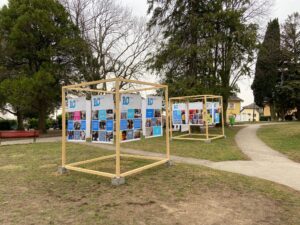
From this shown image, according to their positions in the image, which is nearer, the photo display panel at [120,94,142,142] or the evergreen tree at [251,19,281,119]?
the photo display panel at [120,94,142,142]

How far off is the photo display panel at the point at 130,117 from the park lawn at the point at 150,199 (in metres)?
1.03

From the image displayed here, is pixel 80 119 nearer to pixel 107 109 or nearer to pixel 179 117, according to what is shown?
pixel 107 109

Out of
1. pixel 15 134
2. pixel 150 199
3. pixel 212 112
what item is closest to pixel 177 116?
pixel 212 112

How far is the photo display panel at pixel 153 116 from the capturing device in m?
8.44

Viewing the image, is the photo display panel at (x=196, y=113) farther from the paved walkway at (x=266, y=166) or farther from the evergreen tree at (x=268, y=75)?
the evergreen tree at (x=268, y=75)

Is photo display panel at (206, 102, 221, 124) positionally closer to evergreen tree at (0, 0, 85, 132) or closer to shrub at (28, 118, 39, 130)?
evergreen tree at (0, 0, 85, 132)

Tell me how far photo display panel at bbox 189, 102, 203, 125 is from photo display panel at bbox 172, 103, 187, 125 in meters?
0.34

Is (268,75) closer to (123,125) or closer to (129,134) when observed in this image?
(129,134)

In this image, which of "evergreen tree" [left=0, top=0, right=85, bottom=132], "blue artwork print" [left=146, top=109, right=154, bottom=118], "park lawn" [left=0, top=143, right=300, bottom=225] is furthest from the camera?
"evergreen tree" [left=0, top=0, right=85, bottom=132]

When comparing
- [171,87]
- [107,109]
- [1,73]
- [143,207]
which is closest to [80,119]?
[107,109]

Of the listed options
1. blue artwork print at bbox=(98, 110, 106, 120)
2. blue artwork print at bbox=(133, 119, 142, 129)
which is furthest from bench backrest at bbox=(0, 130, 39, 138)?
blue artwork print at bbox=(133, 119, 142, 129)

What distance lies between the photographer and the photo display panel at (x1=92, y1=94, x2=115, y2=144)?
7344 mm

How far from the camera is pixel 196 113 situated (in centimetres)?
1647

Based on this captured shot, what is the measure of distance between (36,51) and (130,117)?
18979 mm
